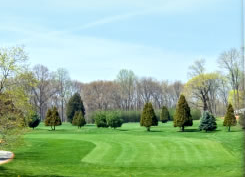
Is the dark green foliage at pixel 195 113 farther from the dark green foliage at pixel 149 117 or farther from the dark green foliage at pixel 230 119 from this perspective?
the dark green foliage at pixel 230 119

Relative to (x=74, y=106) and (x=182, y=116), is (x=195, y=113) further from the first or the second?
(x=182, y=116)

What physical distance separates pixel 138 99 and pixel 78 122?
26988 millimetres

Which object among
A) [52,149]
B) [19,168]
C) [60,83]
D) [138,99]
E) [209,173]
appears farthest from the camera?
[138,99]

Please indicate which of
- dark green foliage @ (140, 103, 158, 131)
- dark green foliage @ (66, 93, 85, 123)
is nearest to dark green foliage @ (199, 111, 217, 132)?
dark green foliage @ (140, 103, 158, 131)

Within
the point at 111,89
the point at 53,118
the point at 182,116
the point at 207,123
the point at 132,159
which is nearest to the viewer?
the point at 132,159

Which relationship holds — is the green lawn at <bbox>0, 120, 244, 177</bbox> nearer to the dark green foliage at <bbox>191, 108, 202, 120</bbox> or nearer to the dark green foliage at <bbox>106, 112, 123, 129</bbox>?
the dark green foliage at <bbox>106, 112, 123, 129</bbox>

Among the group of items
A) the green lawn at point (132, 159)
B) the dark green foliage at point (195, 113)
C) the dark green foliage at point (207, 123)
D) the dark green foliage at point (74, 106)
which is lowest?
the green lawn at point (132, 159)

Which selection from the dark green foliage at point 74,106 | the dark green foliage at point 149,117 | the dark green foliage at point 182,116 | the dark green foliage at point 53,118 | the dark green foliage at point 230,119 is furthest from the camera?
the dark green foliage at point 74,106

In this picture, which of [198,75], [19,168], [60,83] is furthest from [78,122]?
[19,168]

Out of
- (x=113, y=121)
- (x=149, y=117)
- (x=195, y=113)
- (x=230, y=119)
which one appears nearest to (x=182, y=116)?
(x=149, y=117)

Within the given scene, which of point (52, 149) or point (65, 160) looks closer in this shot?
point (65, 160)

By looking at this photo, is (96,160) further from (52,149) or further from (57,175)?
(52,149)

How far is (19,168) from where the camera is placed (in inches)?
658

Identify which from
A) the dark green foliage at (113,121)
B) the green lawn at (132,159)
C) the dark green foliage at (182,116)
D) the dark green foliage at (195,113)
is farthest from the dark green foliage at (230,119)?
the dark green foliage at (195,113)
